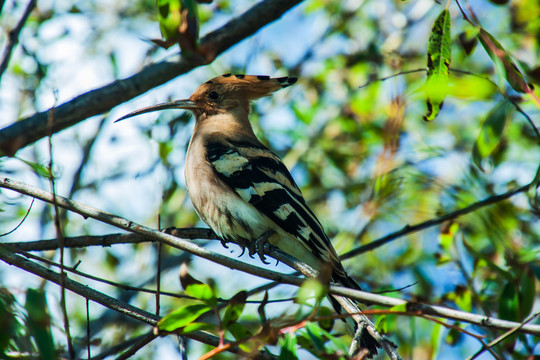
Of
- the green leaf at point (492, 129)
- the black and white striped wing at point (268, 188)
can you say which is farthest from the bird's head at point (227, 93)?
the green leaf at point (492, 129)

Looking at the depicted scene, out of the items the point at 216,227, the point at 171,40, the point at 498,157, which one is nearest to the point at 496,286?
the point at 498,157

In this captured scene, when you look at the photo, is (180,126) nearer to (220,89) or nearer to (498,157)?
(220,89)

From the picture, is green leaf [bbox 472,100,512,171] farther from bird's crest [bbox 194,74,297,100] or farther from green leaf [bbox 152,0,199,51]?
bird's crest [bbox 194,74,297,100]

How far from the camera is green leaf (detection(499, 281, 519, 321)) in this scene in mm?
2133

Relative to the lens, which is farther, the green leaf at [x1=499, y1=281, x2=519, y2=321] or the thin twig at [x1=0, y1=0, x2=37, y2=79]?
the thin twig at [x1=0, y1=0, x2=37, y2=79]

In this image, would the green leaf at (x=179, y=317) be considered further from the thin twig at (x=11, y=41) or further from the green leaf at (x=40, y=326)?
the thin twig at (x=11, y=41)

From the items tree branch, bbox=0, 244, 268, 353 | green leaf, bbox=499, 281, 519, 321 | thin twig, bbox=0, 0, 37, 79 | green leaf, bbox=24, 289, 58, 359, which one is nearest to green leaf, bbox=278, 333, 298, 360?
tree branch, bbox=0, 244, 268, 353

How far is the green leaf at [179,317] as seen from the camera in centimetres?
142

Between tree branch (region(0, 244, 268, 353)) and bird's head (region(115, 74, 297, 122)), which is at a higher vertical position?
bird's head (region(115, 74, 297, 122))

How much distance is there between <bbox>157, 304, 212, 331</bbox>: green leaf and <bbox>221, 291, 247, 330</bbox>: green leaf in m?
0.09

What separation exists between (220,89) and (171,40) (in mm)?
1878

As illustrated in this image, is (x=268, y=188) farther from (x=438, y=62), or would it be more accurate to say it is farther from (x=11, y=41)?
(x=11, y=41)

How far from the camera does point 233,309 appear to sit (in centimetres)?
142

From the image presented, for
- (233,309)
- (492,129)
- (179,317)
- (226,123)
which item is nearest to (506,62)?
(492,129)
